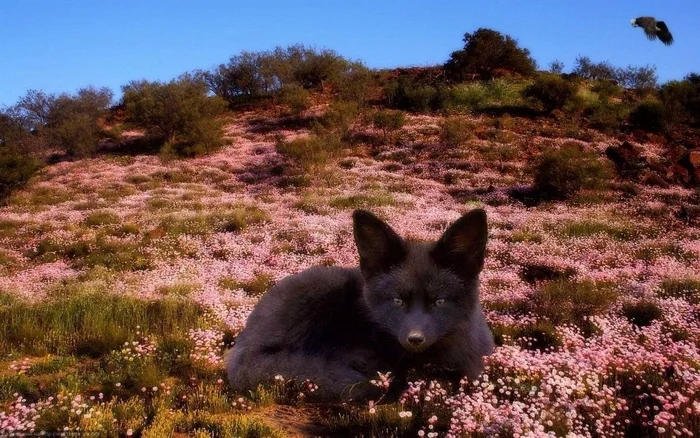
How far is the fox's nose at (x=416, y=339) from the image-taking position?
331 cm

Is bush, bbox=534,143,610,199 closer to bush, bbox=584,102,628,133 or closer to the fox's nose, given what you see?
bush, bbox=584,102,628,133

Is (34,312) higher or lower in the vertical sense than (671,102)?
lower

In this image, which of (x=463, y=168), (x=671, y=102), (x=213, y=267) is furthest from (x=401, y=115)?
(x=213, y=267)

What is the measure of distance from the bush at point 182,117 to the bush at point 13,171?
7700mm

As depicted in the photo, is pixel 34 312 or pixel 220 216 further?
pixel 220 216

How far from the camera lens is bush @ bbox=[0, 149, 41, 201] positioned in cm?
2186

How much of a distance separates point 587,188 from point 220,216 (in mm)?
13608

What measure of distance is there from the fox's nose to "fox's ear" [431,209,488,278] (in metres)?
0.62

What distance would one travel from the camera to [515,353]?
4.74 meters

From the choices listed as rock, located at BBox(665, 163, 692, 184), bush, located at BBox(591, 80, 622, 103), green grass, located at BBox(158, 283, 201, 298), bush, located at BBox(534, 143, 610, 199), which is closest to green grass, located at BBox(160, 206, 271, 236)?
green grass, located at BBox(158, 283, 201, 298)

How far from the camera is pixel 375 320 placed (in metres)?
3.81

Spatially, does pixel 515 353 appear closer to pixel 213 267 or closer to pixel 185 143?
pixel 213 267

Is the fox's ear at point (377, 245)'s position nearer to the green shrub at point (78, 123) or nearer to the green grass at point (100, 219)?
the green grass at point (100, 219)

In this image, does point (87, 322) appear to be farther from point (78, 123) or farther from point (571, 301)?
point (78, 123)
